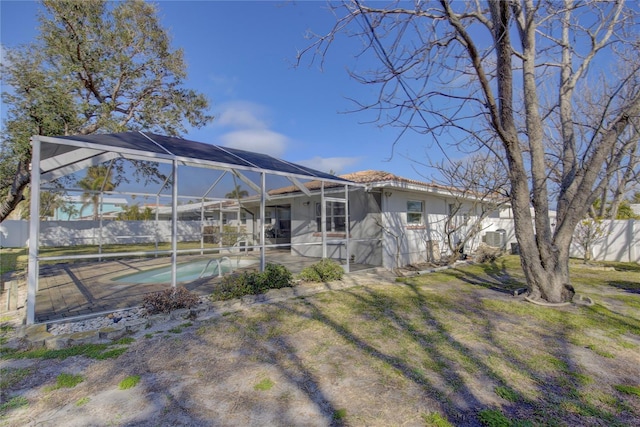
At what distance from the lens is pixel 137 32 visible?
1155 centimetres

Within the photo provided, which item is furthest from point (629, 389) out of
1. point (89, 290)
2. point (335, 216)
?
point (89, 290)

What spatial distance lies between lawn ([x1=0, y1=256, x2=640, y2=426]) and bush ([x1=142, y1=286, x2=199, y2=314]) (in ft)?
1.96

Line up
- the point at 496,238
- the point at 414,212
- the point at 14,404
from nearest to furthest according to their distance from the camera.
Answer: the point at 14,404, the point at 414,212, the point at 496,238

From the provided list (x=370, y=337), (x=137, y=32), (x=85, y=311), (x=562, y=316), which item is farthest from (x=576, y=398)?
(x=137, y=32)

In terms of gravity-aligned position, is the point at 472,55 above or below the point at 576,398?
above

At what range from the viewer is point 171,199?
10633 mm

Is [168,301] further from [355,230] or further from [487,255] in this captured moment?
[487,255]

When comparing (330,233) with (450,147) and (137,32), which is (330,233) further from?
(137,32)

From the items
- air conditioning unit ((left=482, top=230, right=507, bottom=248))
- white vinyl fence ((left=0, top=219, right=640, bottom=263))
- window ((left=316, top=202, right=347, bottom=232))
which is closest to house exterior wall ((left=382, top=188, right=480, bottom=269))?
window ((left=316, top=202, right=347, bottom=232))

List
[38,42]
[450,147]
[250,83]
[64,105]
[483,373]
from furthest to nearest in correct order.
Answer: [250,83], [38,42], [64,105], [450,147], [483,373]

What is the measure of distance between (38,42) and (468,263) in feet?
54.3

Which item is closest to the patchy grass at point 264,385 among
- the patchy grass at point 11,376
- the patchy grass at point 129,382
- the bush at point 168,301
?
the patchy grass at point 129,382

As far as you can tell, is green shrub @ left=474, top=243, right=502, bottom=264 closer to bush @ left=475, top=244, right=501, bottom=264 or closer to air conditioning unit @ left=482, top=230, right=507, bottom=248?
bush @ left=475, top=244, right=501, bottom=264

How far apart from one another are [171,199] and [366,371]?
30.7 ft
